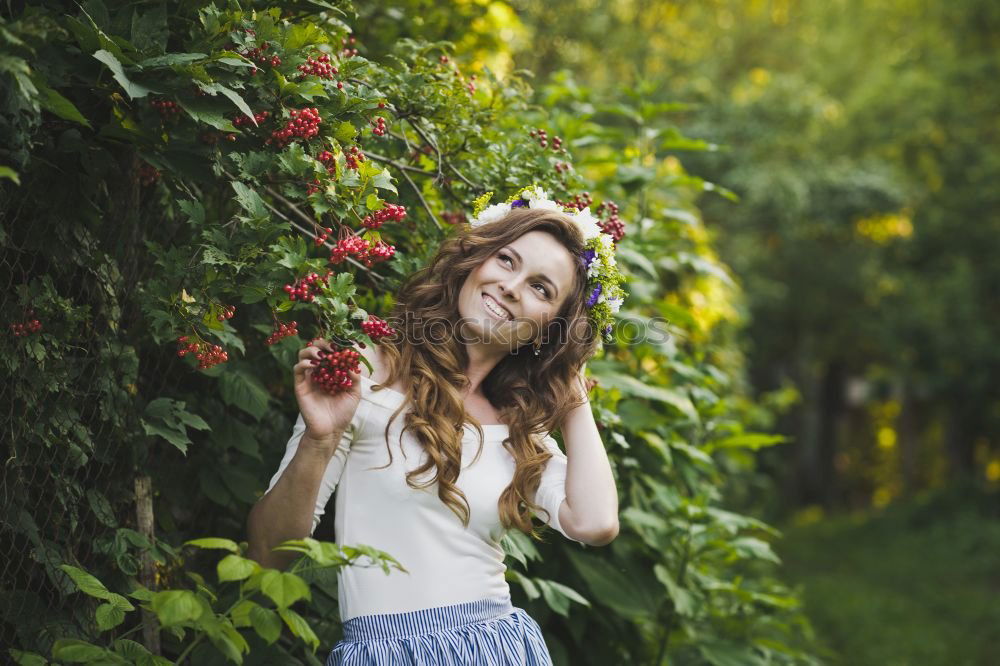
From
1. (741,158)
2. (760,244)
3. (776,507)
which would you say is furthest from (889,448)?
(741,158)

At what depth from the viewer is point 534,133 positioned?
2670 millimetres

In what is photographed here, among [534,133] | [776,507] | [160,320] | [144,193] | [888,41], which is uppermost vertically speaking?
[888,41]

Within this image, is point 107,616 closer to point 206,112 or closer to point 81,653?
point 81,653

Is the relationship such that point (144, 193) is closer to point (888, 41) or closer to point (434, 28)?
point (434, 28)

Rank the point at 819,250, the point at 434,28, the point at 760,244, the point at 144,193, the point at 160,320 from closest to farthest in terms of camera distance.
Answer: the point at 160,320, the point at 144,193, the point at 434,28, the point at 760,244, the point at 819,250

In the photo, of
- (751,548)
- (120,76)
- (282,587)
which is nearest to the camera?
(282,587)

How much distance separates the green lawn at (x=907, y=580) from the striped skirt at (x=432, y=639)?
5188 mm

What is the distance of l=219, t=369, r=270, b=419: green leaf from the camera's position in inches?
95.0

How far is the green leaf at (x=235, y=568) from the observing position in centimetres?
169

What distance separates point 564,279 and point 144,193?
107 cm

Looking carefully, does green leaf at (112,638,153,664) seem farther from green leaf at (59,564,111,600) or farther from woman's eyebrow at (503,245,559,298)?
woman's eyebrow at (503,245,559,298)

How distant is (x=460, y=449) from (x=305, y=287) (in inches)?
20.2

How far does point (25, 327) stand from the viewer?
6.71 ft

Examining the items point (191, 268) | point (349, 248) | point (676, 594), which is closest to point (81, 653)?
point (191, 268)
